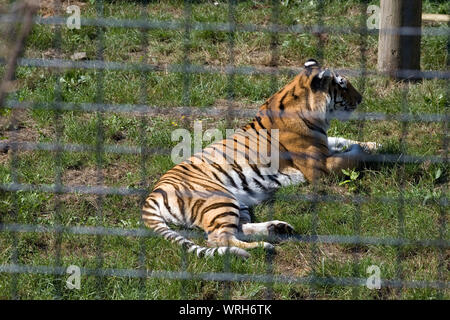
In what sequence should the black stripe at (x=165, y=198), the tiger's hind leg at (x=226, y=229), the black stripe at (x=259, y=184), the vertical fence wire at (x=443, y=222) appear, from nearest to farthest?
the vertical fence wire at (x=443, y=222)
the tiger's hind leg at (x=226, y=229)
the black stripe at (x=165, y=198)
the black stripe at (x=259, y=184)

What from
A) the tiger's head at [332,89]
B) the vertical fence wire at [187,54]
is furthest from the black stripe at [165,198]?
the tiger's head at [332,89]

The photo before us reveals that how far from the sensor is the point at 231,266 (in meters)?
3.54

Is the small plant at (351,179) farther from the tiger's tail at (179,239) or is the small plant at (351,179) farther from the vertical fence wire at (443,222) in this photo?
the tiger's tail at (179,239)

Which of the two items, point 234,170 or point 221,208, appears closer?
point 221,208

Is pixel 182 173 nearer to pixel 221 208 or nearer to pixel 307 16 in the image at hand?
pixel 221 208

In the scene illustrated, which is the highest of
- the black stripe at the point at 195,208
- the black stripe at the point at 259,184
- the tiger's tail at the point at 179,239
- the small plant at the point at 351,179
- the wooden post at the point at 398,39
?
the wooden post at the point at 398,39

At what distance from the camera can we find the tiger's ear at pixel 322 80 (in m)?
4.82

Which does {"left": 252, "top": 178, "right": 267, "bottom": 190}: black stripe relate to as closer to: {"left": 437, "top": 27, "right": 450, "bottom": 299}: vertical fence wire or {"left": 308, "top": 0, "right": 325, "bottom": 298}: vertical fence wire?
{"left": 308, "top": 0, "right": 325, "bottom": 298}: vertical fence wire

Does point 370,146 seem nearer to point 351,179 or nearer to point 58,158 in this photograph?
point 351,179

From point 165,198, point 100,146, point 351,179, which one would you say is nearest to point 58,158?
point 100,146

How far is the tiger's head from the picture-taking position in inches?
190

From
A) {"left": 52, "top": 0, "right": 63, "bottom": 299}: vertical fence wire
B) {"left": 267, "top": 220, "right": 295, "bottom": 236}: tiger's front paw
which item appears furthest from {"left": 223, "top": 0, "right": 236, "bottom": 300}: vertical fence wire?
{"left": 52, "top": 0, "right": 63, "bottom": 299}: vertical fence wire
